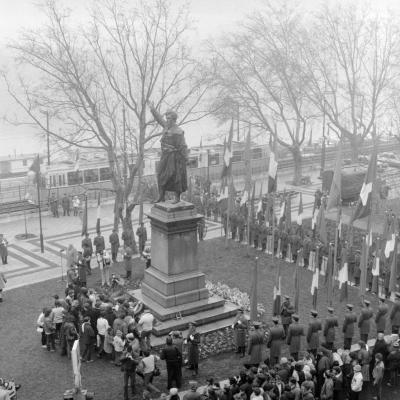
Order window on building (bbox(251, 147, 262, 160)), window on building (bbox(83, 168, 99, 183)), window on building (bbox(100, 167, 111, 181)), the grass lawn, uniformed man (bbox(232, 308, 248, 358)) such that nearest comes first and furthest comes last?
the grass lawn → uniformed man (bbox(232, 308, 248, 358)) → window on building (bbox(83, 168, 99, 183)) → window on building (bbox(100, 167, 111, 181)) → window on building (bbox(251, 147, 262, 160))

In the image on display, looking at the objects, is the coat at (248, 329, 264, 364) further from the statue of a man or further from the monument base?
the statue of a man

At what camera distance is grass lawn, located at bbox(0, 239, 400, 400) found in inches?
516

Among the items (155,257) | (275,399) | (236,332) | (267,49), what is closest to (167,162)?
(155,257)

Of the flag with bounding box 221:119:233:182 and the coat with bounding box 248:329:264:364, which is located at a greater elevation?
the flag with bounding box 221:119:233:182

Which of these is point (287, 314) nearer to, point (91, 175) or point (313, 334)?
point (313, 334)

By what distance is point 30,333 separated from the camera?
1591 centimetres

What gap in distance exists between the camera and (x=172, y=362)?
12.5 m

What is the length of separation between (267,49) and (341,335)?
1138 inches

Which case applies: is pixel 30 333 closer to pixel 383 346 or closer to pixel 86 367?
pixel 86 367

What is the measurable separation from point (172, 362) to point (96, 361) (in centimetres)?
269

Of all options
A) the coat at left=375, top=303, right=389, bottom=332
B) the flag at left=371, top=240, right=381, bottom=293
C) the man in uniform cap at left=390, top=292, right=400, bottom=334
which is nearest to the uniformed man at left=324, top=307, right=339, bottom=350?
the coat at left=375, top=303, right=389, bottom=332

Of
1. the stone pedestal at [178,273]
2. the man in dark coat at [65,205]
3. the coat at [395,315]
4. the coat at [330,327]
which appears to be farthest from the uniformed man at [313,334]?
the man in dark coat at [65,205]

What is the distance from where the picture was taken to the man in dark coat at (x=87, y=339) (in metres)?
13.7

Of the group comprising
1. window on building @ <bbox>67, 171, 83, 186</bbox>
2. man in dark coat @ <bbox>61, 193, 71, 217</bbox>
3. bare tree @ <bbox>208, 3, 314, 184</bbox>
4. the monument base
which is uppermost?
bare tree @ <bbox>208, 3, 314, 184</bbox>
